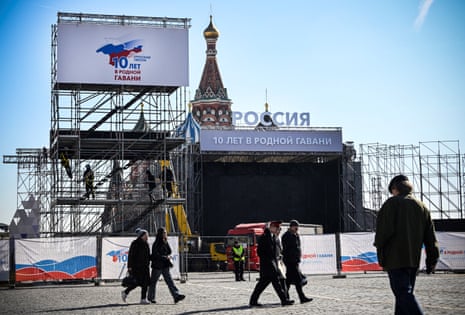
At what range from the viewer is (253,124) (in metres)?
55.2

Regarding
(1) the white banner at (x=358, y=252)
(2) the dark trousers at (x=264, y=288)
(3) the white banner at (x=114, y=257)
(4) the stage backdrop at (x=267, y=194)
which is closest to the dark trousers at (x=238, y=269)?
(1) the white banner at (x=358, y=252)

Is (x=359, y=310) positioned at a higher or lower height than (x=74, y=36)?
lower

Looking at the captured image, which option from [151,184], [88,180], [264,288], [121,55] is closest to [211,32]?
[121,55]

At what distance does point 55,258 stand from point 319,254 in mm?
8985

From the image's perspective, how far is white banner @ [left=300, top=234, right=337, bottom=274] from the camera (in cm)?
2706

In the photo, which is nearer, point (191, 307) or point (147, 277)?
point (191, 307)

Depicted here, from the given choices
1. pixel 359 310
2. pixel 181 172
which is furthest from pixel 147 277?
pixel 181 172

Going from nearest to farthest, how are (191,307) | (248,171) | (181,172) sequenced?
(191,307), (181,172), (248,171)

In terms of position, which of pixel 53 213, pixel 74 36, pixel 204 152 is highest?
pixel 74 36

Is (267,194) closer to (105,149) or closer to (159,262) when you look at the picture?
(105,149)

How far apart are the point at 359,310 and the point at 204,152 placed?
120ft

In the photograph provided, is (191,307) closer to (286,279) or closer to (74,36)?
(286,279)

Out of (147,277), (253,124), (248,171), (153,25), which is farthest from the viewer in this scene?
(253,124)

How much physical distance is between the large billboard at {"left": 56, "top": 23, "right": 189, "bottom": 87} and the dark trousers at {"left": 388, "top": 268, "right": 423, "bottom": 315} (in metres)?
30.3
